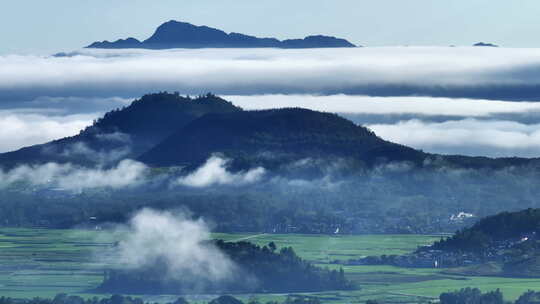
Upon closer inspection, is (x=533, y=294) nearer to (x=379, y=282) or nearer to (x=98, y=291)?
(x=379, y=282)

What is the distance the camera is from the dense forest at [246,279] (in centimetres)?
18762

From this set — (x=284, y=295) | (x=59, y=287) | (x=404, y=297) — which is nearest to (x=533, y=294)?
(x=404, y=297)

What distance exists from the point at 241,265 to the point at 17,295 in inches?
1068

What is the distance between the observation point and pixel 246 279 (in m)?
190

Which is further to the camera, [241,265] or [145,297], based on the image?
[241,265]

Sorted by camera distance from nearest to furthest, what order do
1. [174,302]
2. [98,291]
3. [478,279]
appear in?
1. [174,302]
2. [98,291]
3. [478,279]

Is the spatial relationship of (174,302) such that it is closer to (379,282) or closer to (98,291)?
(98,291)

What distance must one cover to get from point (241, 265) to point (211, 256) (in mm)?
3542

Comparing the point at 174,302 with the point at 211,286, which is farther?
the point at 211,286

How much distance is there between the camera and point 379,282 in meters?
195

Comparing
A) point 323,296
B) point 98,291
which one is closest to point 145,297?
point 98,291

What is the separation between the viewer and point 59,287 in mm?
188375

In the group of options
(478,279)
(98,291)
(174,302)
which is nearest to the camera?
(174,302)

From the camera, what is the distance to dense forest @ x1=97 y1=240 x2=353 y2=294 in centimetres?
18762
